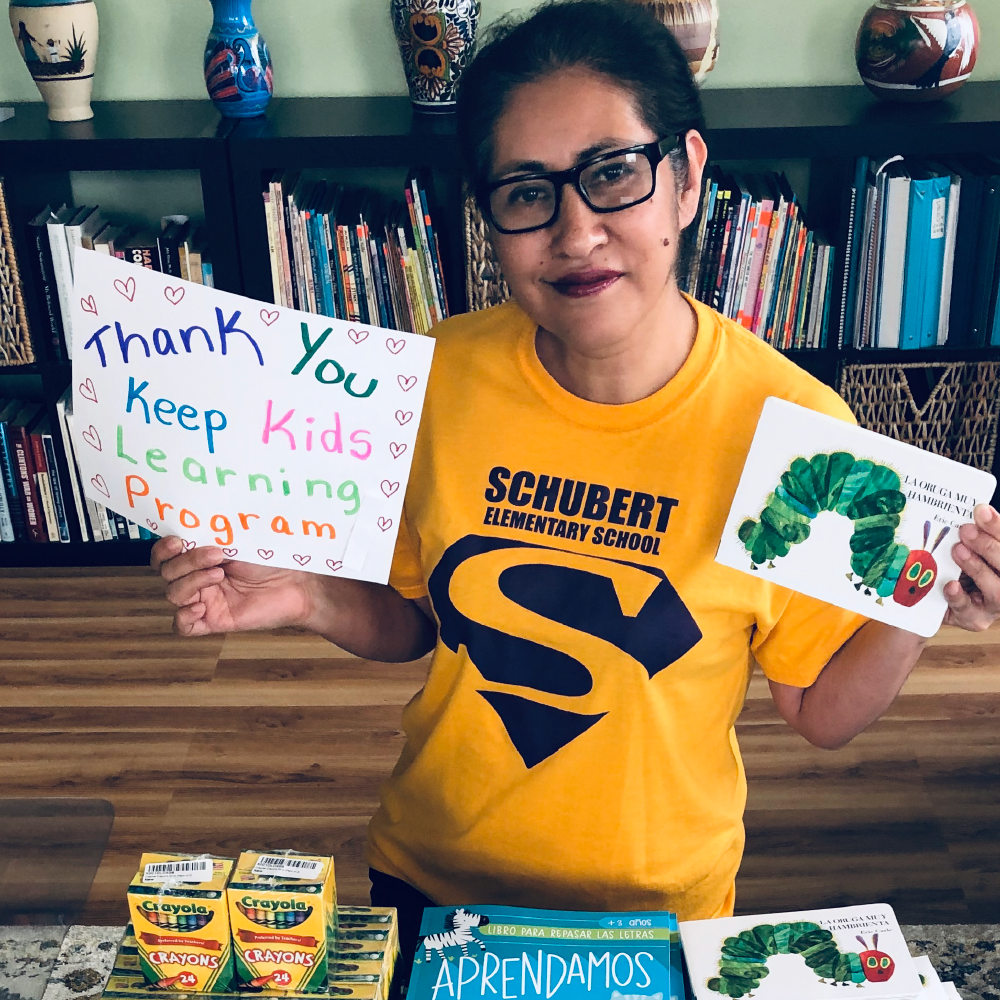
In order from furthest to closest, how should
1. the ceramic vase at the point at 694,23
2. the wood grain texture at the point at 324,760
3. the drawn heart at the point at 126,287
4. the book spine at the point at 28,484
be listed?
the book spine at the point at 28,484 < the ceramic vase at the point at 694,23 < the wood grain texture at the point at 324,760 < the drawn heart at the point at 126,287

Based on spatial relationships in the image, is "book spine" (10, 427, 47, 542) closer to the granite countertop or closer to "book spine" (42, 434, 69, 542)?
"book spine" (42, 434, 69, 542)

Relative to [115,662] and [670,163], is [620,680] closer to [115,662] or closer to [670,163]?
[670,163]

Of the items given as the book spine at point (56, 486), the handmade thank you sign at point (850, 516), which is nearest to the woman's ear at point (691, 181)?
the handmade thank you sign at point (850, 516)

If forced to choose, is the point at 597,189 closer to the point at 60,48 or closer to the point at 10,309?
the point at 60,48

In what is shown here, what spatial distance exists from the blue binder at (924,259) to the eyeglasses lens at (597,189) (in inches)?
74.8

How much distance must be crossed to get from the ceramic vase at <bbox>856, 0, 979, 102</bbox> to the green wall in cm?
21

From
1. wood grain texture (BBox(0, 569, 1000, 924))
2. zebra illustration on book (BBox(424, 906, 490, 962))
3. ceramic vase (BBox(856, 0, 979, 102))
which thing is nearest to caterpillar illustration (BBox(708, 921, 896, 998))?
zebra illustration on book (BBox(424, 906, 490, 962))

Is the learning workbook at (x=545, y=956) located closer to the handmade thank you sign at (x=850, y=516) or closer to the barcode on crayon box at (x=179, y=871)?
the barcode on crayon box at (x=179, y=871)

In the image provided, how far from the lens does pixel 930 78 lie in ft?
8.71

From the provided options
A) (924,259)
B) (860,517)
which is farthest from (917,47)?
(860,517)

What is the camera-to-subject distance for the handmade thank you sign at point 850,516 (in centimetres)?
94

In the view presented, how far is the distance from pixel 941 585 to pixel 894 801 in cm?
154

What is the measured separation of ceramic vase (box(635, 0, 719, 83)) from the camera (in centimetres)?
255

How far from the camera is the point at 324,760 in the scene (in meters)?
2.46
